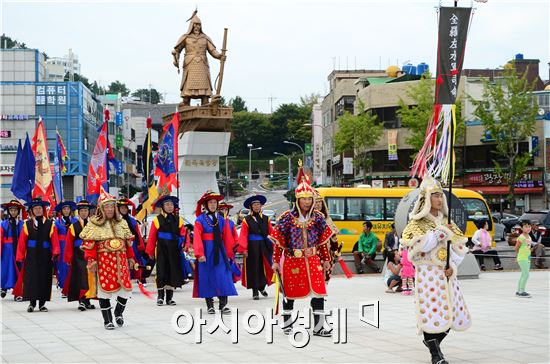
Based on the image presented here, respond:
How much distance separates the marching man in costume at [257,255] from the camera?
48.7 ft

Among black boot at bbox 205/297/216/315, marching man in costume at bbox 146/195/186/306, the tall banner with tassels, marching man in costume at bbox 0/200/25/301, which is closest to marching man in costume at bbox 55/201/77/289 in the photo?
marching man in costume at bbox 0/200/25/301

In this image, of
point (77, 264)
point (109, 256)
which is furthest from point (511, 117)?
point (109, 256)

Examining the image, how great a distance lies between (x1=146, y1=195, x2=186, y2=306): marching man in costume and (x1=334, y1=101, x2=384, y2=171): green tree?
40904 millimetres

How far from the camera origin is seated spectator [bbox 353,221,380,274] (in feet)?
67.8

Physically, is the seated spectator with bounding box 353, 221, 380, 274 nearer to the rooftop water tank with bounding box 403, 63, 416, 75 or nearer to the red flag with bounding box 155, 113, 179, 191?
the red flag with bounding box 155, 113, 179, 191

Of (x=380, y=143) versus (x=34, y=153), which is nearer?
(x=34, y=153)

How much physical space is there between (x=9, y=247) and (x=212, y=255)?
16.3 ft

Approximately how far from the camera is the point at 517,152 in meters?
49.9

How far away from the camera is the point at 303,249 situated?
398 inches

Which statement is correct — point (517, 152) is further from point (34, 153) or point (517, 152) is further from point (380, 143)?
point (34, 153)

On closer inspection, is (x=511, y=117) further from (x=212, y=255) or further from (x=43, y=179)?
(x=212, y=255)

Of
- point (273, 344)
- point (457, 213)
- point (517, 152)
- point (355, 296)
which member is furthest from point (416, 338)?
point (517, 152)

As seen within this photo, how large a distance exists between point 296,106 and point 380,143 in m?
Answer: 51.8

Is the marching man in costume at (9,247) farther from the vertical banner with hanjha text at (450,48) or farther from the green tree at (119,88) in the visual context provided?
the green tree at (119,88)
